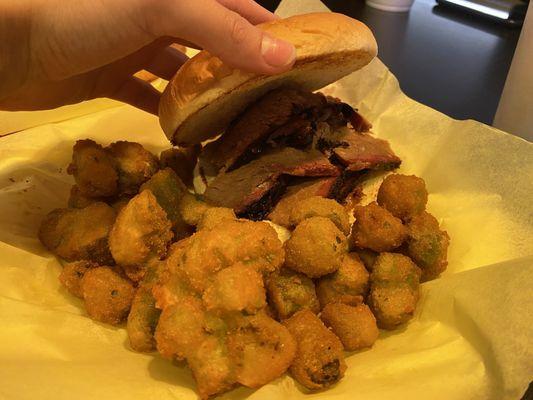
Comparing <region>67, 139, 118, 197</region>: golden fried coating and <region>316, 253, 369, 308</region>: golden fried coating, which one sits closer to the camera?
<region>316, 253, 369, 308</region>: golden fried coating

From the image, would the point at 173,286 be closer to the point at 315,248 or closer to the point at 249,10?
the point at 315,248

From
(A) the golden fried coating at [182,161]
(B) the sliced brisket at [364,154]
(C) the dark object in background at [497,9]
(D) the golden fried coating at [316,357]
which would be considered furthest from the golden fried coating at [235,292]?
(C) the dark object in background at [497,9]

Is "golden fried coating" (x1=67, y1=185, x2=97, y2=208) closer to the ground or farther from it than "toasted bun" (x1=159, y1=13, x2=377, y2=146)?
closer to the ground

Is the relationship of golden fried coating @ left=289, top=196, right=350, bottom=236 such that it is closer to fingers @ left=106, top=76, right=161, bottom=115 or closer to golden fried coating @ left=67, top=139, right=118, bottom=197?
golden fried coating @ left=67, top=139, right=118, bottom=197

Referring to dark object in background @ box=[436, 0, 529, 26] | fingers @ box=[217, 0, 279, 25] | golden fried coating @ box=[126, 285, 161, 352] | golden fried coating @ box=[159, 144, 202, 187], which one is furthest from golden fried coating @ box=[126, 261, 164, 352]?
dark object in background @ box=[436, 0, 529, 26]

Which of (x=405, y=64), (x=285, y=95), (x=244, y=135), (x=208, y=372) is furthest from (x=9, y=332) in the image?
(x=405, y=64)

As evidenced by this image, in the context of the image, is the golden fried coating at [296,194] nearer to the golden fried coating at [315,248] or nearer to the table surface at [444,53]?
the golden fried coating at [315,248]

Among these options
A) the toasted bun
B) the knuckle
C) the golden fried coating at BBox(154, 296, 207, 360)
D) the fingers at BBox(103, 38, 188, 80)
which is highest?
the knuckle

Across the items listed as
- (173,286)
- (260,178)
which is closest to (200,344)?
(173,286)
